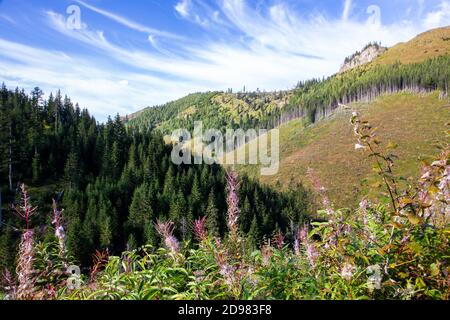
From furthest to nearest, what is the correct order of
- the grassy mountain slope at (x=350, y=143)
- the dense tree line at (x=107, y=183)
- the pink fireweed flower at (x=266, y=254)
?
the grassy mountain slope at (x=350, y=143) < the dense tree line at (x=107, y=183) < the pink fireweed flower at (x=266, y=254)

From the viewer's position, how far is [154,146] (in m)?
108

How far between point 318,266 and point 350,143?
438 ft

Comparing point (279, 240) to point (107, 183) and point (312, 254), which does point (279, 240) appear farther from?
point (107, 183)

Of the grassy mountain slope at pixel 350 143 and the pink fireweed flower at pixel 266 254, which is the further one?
the grassy mountain slope at pixel 350 143

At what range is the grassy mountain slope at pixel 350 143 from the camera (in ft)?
342

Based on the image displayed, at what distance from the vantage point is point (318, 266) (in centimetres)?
386

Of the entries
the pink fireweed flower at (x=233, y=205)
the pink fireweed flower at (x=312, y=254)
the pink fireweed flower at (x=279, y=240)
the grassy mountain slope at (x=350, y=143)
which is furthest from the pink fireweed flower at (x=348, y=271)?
the grassy mountain slope at (x=350, y=143)

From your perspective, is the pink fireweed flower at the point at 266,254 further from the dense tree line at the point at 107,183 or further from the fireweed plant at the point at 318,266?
the dense tree line at the point at 107,183

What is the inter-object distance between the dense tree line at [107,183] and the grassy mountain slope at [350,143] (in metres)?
17.2

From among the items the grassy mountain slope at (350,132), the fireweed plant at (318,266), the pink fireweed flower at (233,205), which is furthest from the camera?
the grassy mountain slope at (350,132)

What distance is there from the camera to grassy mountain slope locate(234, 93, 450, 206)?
10438 centimetres

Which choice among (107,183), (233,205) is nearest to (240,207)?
(233,205)
